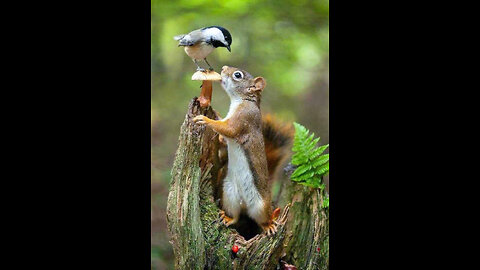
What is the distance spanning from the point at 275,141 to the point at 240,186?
436 mm

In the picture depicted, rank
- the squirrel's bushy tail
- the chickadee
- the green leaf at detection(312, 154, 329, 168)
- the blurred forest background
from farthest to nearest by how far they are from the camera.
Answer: the squirrel's bushy tail
the green leaf at detection(312, 154, 329, 168)
the blurred forest background
the chickadee

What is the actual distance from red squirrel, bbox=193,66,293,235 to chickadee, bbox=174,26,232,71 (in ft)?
0.65

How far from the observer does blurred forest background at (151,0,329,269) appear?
2949 mm

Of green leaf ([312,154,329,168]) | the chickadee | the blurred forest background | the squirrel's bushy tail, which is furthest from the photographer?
the squirrel's bushy tail

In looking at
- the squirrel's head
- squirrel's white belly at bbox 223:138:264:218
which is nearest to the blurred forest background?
the squirrel's head

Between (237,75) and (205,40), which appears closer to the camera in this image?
(205,40)

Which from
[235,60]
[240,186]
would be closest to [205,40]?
[235,60]

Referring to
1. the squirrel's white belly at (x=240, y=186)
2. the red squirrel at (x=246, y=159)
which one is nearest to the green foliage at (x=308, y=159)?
the red squirrel at (x=246, y=159)

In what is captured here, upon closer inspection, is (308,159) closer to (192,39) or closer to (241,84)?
(241,84)

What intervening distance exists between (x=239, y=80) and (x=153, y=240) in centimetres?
94

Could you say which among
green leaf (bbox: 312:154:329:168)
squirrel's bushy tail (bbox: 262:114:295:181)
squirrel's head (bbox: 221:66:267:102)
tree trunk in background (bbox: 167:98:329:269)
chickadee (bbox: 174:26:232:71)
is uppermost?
chickadee (bbox: 174:26:232:71)

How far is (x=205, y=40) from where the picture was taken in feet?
9.20

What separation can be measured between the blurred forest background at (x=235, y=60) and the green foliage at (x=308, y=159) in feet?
0.24

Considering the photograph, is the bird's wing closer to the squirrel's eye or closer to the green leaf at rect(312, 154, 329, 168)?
the squirrel's eye
